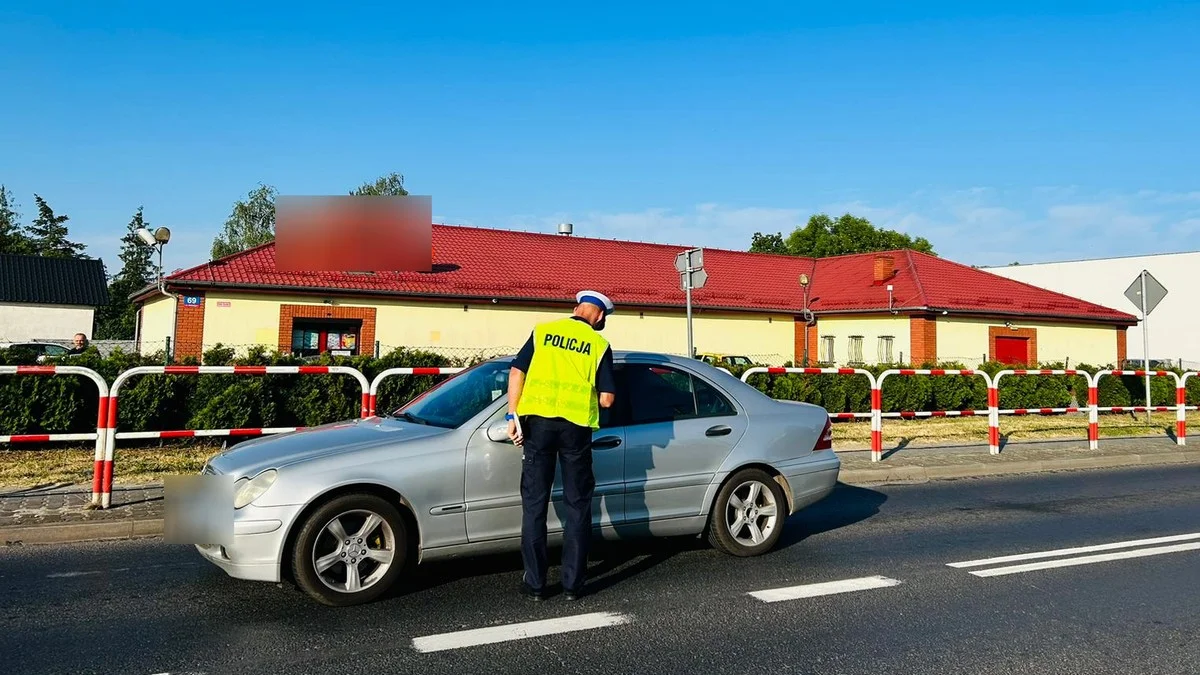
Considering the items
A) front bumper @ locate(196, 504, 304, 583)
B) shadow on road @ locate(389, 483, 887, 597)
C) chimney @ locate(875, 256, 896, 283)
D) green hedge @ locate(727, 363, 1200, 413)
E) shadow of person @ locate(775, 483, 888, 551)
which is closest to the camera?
front bumper @ locate(196, 504, 304, 583)

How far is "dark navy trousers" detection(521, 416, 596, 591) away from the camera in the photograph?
15.7 feet

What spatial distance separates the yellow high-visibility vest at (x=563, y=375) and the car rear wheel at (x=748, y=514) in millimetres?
1633

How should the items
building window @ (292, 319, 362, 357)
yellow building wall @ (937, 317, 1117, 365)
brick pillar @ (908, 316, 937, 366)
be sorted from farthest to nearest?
yellow building wall @ (937, 317, 1117, 365) → brick pillar @ (908, 316, 937, 366) → building window @ (292, 319, 362, 357)

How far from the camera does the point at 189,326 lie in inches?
809

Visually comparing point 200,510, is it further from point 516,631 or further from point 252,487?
point 516,631

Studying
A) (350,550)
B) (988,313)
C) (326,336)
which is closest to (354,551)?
(350,550)

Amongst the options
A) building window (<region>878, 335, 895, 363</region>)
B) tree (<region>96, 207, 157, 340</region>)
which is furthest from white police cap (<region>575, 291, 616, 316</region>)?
tree (<region>96, 207, 157, 340</region>)

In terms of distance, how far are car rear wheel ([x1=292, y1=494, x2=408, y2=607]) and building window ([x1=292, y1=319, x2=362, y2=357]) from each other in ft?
58.4

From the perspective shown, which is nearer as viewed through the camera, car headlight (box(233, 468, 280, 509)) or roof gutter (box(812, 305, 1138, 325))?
car headlight (box(233, 468, 280, 509))

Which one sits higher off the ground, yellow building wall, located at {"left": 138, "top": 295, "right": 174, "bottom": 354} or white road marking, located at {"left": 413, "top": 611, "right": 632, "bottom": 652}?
yellow building wall, located at {"left": 138, "top": 295, "right": 174, "bottom": 354}

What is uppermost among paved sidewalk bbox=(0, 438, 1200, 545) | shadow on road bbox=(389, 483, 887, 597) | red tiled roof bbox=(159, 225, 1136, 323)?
red tiled roof bbox=(159, 225, 1136, 323)

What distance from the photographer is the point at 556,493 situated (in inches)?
209

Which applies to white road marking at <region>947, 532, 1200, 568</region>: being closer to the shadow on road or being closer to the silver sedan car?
the silver sedan car

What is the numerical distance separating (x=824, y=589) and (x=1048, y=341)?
1096 inches
